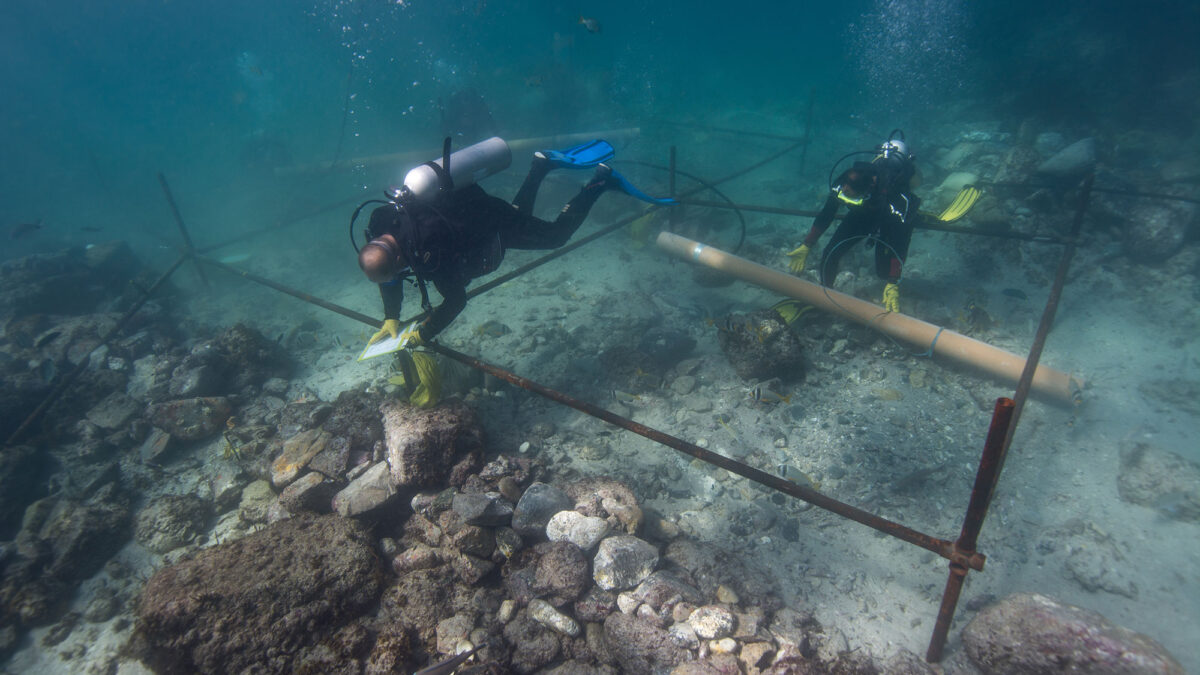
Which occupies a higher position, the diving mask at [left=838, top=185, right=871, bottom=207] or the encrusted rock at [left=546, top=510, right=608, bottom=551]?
the diving mask at [left=838, top=185, right=871, bottom=207]

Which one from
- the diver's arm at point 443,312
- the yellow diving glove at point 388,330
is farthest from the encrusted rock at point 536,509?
the yellow diving glove at point 388,330

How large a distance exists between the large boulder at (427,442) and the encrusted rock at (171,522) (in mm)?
2150

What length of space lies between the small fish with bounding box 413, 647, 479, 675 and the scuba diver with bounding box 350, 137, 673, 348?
2.53 metres

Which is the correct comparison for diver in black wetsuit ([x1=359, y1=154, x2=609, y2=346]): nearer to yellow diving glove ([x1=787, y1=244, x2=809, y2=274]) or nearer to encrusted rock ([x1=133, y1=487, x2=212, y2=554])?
encrusted rock ([x1=133, y1=487, x2=212, y2=554])

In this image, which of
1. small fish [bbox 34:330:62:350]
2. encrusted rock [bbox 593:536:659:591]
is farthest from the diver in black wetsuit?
small fish [bbox 34:330:62:350]

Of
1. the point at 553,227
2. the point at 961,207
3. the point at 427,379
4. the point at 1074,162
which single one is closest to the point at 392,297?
the point at 427,379

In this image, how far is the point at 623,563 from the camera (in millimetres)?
3168

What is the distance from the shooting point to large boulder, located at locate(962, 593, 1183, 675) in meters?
2.28

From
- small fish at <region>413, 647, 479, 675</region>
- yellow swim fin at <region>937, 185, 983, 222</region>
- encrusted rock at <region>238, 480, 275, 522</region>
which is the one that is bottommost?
encrusted rock at <region>238, 480, 275, 522</region>

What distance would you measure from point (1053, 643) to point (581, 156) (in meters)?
5.77

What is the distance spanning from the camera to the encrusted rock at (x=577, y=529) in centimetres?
→ 333

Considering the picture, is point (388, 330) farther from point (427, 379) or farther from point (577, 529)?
→ point (577, 529)

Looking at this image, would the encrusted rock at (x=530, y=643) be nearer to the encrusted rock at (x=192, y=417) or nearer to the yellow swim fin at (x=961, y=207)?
the encrusted rock at (x=192, y=417)

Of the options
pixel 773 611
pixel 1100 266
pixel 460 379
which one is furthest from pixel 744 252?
pixel 773 611
